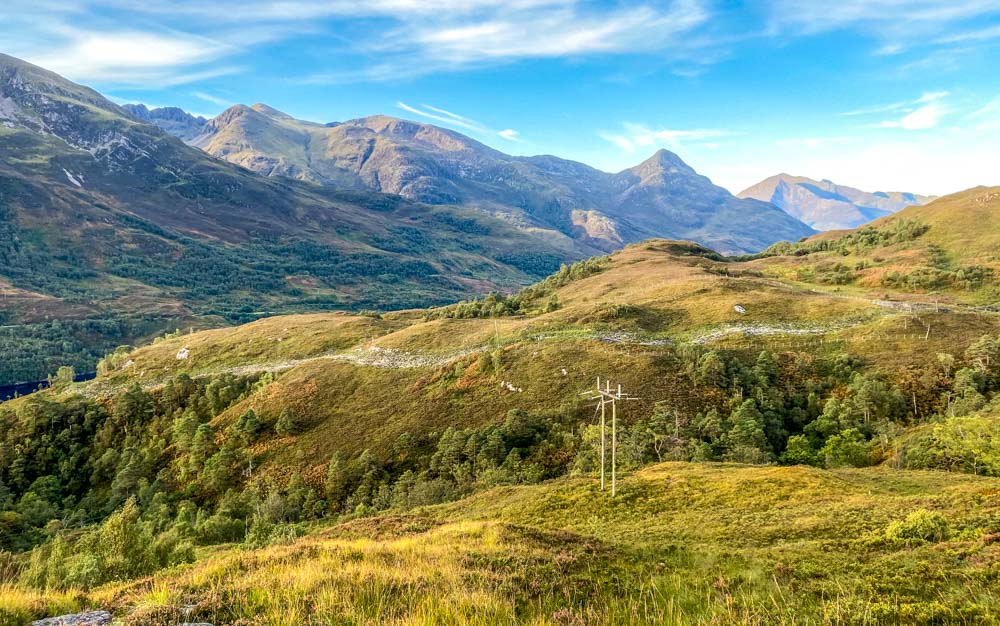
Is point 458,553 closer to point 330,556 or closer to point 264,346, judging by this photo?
point 330,556

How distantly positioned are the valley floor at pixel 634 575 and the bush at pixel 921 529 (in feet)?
0.21

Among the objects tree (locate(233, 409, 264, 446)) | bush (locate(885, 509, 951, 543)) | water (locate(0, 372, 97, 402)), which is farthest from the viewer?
water (locate(0, 372, 97, 402))

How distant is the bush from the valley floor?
6 centimetres

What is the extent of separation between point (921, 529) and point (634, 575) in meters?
13.6

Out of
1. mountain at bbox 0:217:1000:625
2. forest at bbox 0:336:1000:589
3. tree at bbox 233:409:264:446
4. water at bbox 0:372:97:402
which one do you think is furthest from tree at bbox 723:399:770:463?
water at bbox 0:372:97:402

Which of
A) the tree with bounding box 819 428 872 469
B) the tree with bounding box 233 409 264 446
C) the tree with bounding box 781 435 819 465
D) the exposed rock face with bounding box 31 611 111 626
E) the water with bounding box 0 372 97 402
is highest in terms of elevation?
the exposed rock face with bounding box 31 611 111 626

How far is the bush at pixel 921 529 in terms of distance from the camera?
1972 cm

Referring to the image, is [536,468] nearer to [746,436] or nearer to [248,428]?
[746,436]

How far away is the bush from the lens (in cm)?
1972

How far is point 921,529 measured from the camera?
20.0 m

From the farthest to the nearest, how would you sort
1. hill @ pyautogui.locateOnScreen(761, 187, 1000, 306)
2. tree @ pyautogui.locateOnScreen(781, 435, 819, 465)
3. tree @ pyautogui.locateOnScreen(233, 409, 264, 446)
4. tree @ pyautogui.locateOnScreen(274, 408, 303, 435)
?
hill @ pyautogui.locateOnScreen(761, 187, 1000, 306), tree @ pyautogui.locateOnScreen(233, 409, 264, 446), tree @ pyautogui.locateOnScreen(274, 408, 303, 435), tree @ pyautogui.locateOnScreen(781, 435, 819, 465)

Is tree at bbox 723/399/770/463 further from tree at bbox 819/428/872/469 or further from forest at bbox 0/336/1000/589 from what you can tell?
tree at bbox 819/428/872/469

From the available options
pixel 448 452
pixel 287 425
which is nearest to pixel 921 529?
pixel 448 452

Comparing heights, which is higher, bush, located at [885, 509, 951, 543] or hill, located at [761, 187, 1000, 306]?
hill, located at [761, 187, 1000, 306]
